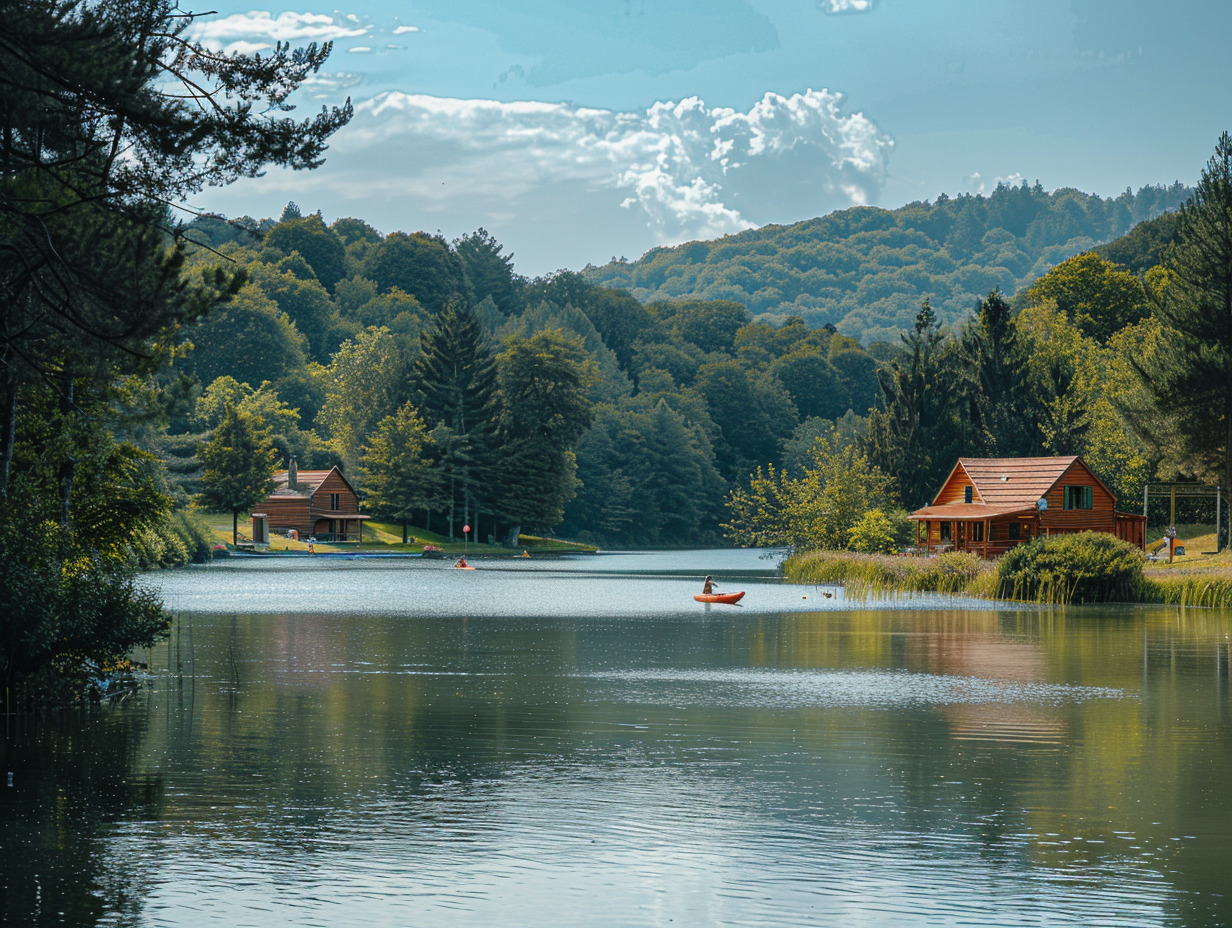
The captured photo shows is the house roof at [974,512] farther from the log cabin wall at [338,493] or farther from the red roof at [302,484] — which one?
the red roof at [302,484]

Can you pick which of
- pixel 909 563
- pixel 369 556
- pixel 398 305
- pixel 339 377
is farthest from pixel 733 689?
pixel 398 305

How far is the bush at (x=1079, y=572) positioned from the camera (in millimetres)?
50219

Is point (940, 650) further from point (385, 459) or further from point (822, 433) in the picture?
point (822, 433)

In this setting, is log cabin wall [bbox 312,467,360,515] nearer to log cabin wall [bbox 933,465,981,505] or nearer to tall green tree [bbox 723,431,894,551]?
tall green tree [bbox 723,431,894,551]

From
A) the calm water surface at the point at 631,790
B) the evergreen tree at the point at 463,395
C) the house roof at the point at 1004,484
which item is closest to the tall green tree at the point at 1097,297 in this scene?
the house roof at the point at 1004,484

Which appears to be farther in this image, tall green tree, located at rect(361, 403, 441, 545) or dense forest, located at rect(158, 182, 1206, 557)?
tall green tree, located at rect(361, 403, 441, 545)

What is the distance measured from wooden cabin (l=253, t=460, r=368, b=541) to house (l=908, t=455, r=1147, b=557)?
57.9 meters

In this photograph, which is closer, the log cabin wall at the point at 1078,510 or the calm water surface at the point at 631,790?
the calm water surface at the point at 631,790

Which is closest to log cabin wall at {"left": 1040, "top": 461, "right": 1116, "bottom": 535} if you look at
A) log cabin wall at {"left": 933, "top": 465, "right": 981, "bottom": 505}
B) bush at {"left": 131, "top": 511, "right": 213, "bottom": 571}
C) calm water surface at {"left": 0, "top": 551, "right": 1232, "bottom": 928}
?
log cabin wall at {"left": 933, "top": 465, "right": 981, "bottom": 505}

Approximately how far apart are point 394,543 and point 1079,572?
73.1 meters

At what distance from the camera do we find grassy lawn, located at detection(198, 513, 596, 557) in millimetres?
108312

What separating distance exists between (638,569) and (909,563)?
101 feet

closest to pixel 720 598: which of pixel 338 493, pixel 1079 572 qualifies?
pixel 1079 572

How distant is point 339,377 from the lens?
13662cm
